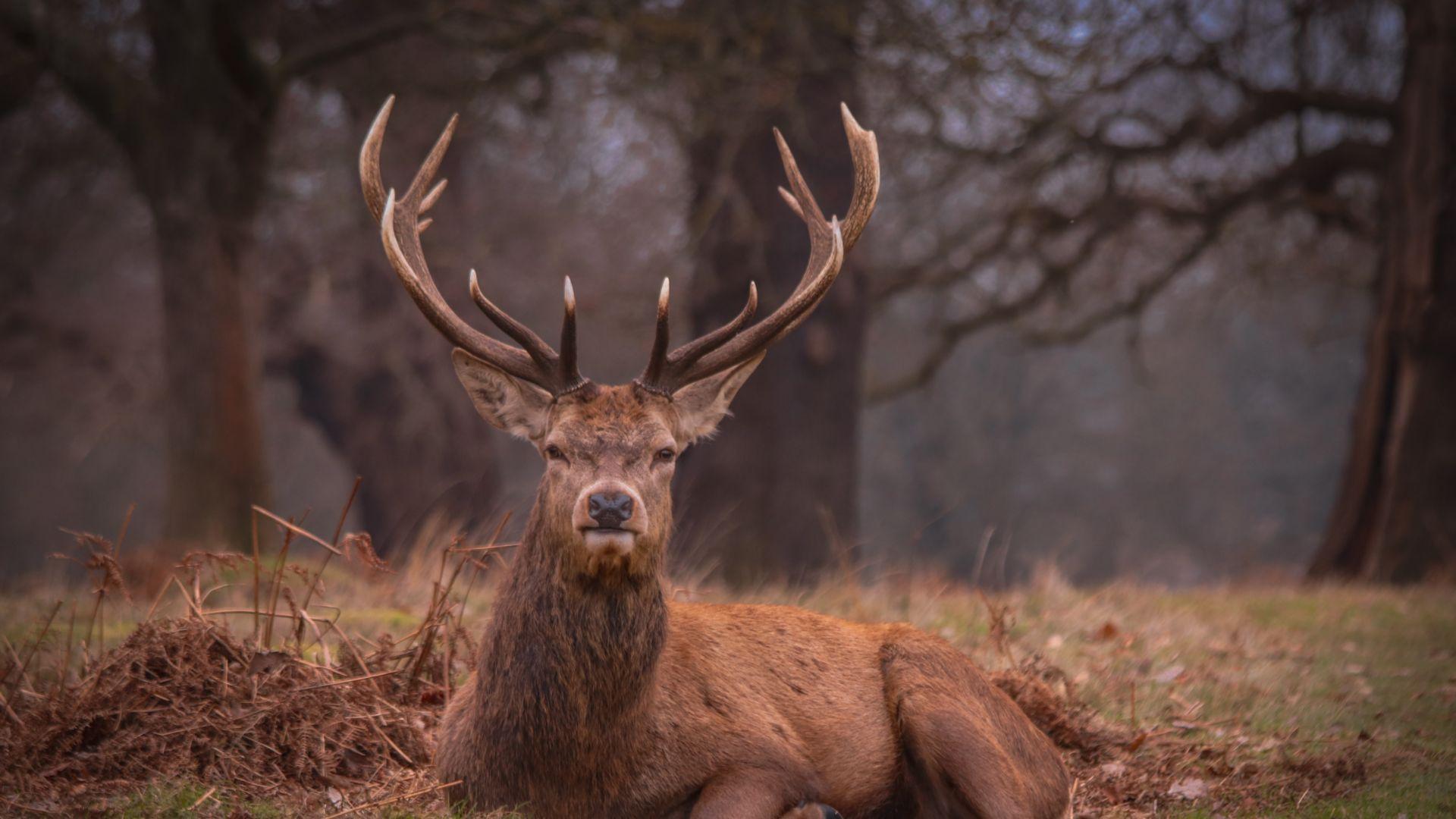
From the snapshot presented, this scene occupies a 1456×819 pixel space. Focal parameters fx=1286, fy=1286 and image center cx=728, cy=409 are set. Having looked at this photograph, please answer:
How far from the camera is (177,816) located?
3.98 m

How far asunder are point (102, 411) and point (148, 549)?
33.5 ft

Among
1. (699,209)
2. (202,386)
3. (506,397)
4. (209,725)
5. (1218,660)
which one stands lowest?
(209,725)

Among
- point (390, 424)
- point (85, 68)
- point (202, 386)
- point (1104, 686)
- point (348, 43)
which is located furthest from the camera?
point (390, 424)

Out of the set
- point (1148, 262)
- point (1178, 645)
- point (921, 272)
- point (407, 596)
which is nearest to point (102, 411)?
point (921, 272)

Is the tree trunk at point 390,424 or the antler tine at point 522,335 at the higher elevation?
the antler tine at point 522,335

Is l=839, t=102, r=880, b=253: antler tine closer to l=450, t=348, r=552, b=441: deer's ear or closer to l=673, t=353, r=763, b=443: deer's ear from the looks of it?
l=673, t=353, r=763, b=443: deer's ear

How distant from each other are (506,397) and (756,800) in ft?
5.45

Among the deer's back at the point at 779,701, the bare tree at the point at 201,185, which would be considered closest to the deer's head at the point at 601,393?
the deer's back at the point at 779,701

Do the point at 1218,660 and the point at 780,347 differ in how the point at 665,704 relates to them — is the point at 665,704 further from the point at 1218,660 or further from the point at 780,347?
the point at 780,347

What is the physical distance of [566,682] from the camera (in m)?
4.15

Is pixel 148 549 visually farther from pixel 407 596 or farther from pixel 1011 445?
pixel 1011 445

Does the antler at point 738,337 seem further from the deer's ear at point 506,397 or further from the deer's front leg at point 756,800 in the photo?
the deer's front leg at point 756,800

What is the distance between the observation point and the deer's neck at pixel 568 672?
162 inches

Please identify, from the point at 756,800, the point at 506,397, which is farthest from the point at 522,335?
the point at 756,800
